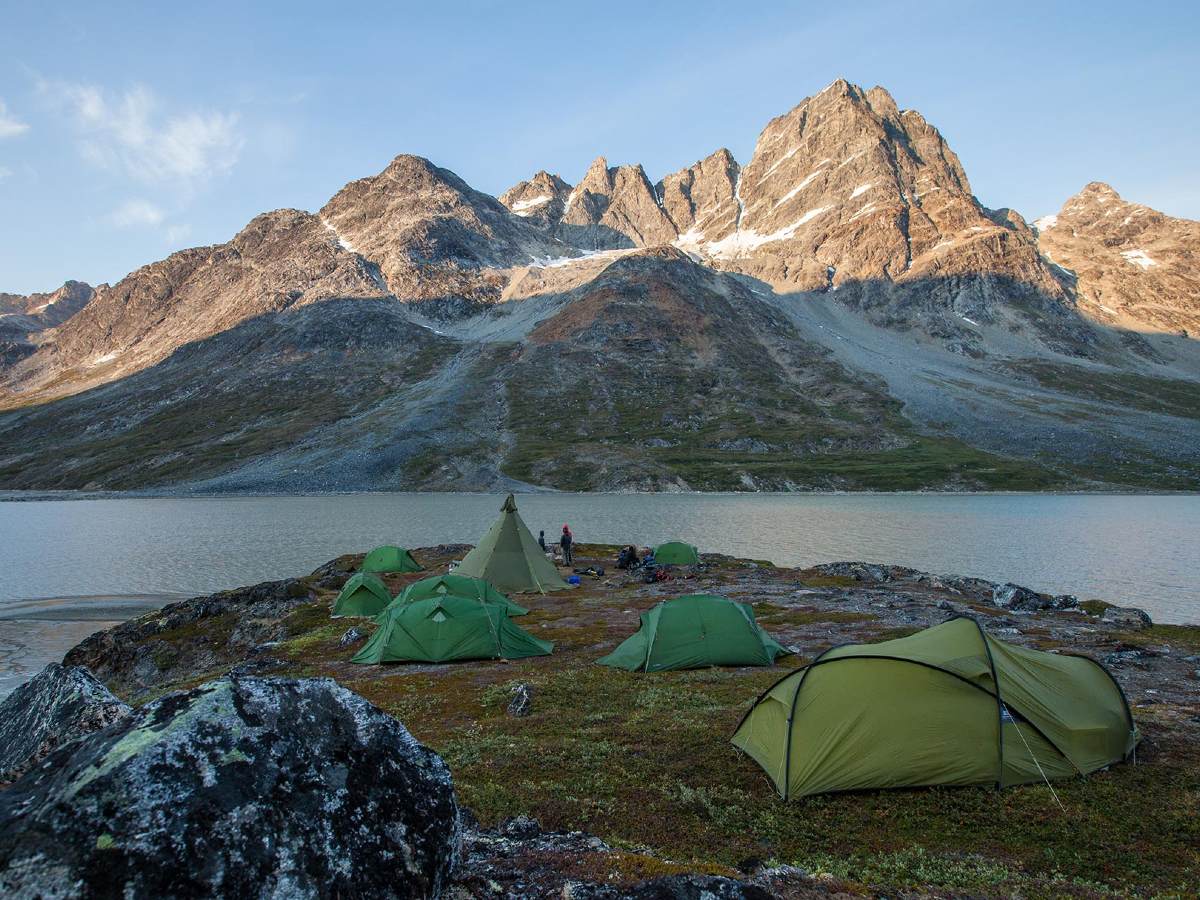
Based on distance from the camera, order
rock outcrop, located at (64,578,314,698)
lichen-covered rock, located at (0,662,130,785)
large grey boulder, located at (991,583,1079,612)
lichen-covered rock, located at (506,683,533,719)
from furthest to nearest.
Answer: large grey boulder, located at (991,583,1079,612)
rock outcrop, located at (64,578,314,698)
lichen-covered rock, located at (506,683,533,719)
lichen-covered rock, located at (0,662,130,785)

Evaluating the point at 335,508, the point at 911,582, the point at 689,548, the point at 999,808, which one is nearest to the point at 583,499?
the point at 335,508

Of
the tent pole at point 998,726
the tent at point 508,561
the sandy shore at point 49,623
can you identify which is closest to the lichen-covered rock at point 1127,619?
the tent pole at point 998,726

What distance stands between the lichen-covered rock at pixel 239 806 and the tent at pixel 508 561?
100.0 ft

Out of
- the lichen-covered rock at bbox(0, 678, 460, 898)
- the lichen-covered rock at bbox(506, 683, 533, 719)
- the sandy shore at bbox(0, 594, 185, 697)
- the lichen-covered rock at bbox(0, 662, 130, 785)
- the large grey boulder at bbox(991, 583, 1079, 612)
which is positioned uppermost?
the lichen-covered rock at bbox(0, 678, 460, 898)

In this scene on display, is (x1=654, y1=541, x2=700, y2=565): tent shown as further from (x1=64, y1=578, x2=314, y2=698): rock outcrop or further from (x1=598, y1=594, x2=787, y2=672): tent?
(x1=598, y1=594, x2=787, y2=672): tent

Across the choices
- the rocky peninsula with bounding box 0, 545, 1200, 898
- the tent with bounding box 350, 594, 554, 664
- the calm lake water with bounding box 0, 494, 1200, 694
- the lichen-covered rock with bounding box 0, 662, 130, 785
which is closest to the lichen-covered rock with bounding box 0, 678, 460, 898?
the rocky peninsula with bounding box 0, 545, 1200, 898

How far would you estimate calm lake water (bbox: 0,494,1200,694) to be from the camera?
4688 centimetres

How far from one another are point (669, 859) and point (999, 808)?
19.5 feet

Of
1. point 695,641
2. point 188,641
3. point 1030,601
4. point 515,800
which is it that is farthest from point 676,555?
point 515,800

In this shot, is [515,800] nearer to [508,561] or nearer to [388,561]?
[508,561]

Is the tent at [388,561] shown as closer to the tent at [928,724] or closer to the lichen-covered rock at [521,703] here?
the lichen-covered rock at [521,703]

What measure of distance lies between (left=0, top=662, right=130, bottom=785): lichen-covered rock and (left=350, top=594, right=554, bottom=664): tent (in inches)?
522

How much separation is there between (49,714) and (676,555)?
1619 inches

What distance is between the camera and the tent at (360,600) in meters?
32.3
